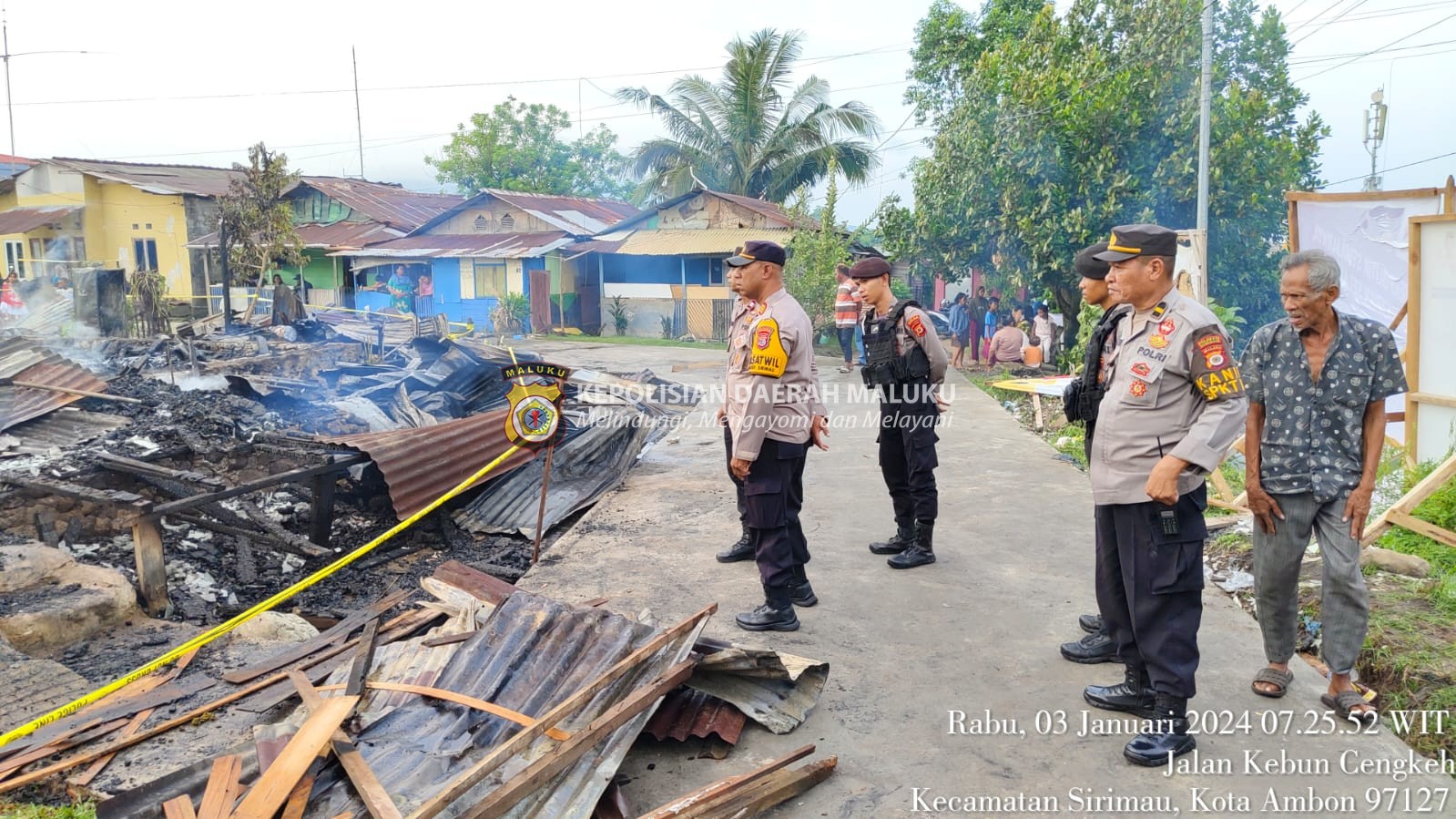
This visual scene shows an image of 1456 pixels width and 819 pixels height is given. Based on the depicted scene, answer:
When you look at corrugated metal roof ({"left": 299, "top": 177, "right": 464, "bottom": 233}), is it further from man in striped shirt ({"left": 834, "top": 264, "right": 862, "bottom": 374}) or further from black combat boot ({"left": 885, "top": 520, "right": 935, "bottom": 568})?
black combat boot ({"left": 885, "top": 520, "right": 935, "bottom": 568})

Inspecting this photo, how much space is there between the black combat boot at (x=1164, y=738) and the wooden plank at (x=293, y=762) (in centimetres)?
255

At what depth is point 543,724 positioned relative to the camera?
2768 mm

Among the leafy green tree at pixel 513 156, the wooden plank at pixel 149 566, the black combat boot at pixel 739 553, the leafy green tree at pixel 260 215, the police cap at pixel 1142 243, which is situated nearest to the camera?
the police cap at pixel 1142 243

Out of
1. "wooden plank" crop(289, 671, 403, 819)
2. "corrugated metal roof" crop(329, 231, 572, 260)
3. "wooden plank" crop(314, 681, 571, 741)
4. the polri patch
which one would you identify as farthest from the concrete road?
"corrugated metal roof" crop(329, 231, 572, 260)

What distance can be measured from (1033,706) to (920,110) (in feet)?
68.0

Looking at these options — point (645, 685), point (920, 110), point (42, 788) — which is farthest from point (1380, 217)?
point (920, 110)

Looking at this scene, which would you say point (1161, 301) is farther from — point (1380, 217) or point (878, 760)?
point (1380, 217)

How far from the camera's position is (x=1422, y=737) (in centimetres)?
337

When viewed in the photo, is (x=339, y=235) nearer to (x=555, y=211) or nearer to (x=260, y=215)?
(x=555, y=211)

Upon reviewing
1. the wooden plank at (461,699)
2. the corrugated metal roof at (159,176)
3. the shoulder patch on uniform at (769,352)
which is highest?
the corrugated metal roof at (159,176)

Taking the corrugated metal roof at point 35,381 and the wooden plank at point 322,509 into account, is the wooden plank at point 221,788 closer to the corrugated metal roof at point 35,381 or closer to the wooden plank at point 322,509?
the wooden plank at point 322,509

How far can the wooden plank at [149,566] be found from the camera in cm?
544

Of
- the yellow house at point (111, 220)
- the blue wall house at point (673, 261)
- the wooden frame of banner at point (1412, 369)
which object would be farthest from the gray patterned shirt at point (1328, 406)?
the yellow house at point (111, 220)

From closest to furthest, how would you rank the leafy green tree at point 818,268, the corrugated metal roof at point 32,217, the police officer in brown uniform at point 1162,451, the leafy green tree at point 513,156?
the police officer in brown uniform at point 1162,451
the leafy green tree at point 818,268
the corrugated metal roof at point 32,217
the leafy green tree at point 513,156
